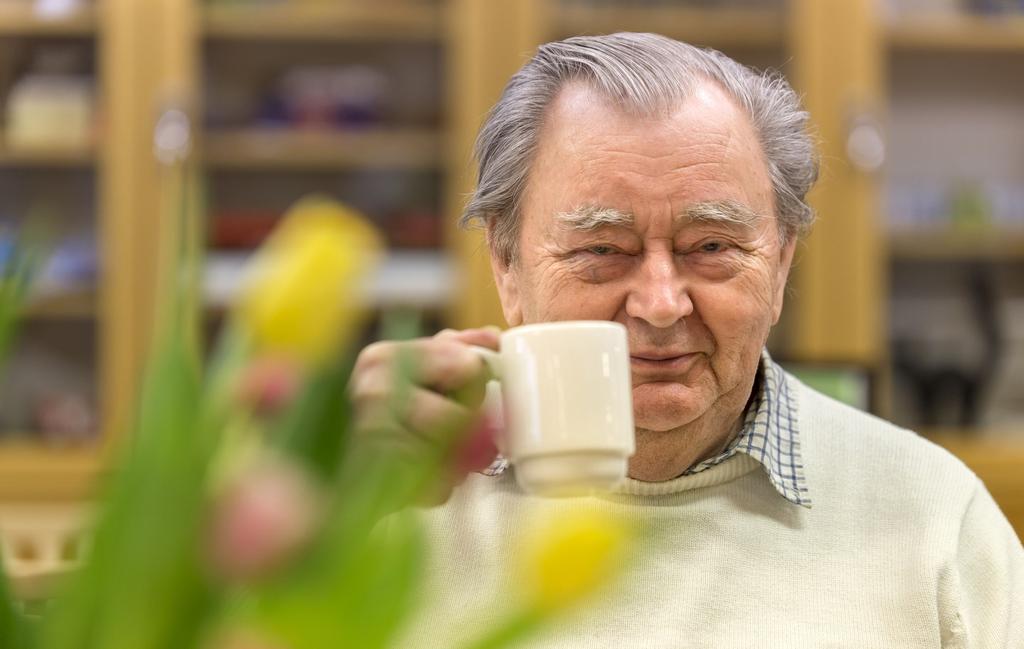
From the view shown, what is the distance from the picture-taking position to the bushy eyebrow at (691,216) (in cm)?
138

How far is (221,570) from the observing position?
0.34 m

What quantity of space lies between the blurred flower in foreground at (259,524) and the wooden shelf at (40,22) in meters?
2.98

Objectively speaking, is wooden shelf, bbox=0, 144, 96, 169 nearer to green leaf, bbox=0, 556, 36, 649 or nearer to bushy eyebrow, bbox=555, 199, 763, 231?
bushy eyebrow, bbox=555, 199, 763, 231

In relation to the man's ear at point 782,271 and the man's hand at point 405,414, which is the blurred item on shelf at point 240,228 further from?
the man's hand at point 405,414

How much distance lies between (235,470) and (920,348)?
9.94 ft

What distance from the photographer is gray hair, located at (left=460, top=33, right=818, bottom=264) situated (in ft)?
4.60

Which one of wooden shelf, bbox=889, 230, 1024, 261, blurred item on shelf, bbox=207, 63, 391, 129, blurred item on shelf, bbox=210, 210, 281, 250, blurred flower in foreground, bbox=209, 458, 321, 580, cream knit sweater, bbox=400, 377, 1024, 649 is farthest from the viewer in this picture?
wooden shelf, bbox=889, 230, 1024, 261

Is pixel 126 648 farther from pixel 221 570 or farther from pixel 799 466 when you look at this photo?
pixel 799 466

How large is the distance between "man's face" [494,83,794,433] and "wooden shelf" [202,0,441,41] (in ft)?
6.06

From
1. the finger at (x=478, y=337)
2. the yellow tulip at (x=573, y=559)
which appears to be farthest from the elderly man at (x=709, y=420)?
the yellow tulip at (x=573, y=559)

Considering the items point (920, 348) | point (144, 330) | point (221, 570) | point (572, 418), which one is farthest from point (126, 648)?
point (920, 348)

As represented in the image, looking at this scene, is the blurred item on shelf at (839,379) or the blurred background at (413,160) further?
the blurred background at (413,160)

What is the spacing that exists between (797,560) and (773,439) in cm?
14

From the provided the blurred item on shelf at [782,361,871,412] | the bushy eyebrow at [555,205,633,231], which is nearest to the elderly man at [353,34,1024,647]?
the bushy eyebrow at [555,205,633,231]
